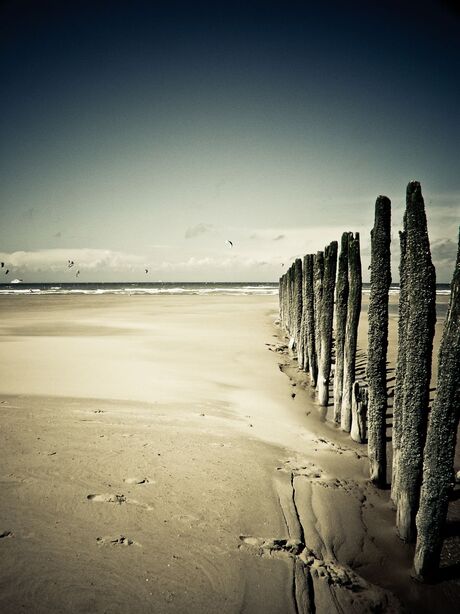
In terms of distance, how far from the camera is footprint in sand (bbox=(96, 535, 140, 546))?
263cm

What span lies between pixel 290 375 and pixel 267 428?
12.4 ft

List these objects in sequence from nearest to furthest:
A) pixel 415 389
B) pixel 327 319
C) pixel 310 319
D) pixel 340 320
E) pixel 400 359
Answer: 1. pixel 415 389
2. pixel 400 359
3. pixel 340 320
4. pixel 327 319
5. pixel 310 319

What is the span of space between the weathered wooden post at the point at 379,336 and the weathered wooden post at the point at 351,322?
1.11m

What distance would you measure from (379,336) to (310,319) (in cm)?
426

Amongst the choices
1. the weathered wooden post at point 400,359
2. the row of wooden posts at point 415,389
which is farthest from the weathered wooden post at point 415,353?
the weathered wooden post at point 400,359

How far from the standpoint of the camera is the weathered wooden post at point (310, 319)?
309 inches

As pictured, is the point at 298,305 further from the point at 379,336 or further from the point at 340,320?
the point at 379,336

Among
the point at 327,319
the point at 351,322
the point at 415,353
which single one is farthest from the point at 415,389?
the point at 327,319

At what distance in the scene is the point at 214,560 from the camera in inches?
103

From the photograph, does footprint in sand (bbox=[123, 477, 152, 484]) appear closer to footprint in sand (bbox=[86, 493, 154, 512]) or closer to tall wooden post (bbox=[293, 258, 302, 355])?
footprint in sand (bbox=[86, 493, 154, 512])

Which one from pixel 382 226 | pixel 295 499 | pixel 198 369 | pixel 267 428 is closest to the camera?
pixel 295 499

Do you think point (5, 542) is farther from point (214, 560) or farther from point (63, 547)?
point (214, 560)

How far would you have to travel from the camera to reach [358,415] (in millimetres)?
5078

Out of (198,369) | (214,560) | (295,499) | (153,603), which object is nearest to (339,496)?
(295,499)
